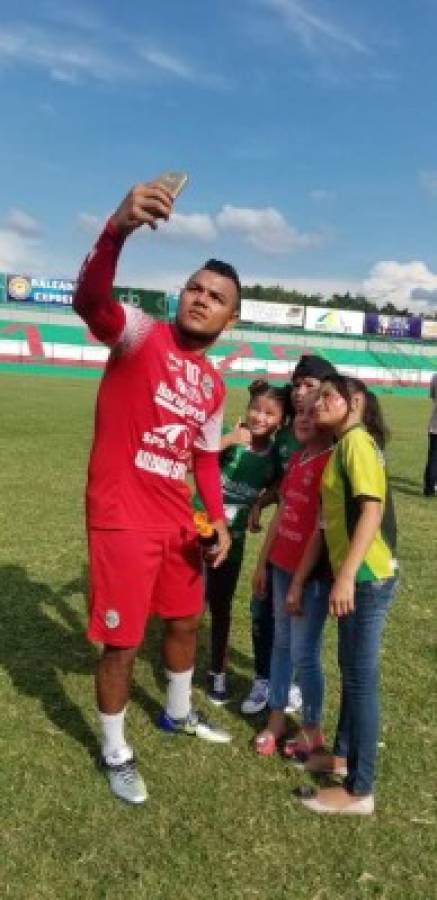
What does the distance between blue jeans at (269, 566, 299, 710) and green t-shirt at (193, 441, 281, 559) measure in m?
0.55

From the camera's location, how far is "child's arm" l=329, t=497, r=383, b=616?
3.26 m

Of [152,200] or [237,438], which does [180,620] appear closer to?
[237,438]

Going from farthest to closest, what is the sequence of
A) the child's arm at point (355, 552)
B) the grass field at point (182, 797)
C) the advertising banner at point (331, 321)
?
1. the advertising banner at point (331, 321)
2. the child's arm at point (355, 552)
3. the grass field at point (182, 797)

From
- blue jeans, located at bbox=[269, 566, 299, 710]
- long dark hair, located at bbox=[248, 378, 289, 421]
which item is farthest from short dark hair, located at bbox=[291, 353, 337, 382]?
blue jeans, located at bbox=[269, 566, 299, 710]

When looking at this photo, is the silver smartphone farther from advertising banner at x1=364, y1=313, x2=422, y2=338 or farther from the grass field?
advertising banner at x1=364, y1=313, x2=422, y2=338

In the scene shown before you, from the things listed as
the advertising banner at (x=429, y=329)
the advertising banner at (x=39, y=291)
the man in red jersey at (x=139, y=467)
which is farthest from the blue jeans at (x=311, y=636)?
the advertising banner at (x=429, y=329)

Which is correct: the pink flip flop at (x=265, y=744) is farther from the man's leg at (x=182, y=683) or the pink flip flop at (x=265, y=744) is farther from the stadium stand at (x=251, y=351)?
the stadium stand at (x=251, y=351)

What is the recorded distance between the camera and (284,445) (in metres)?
4.55

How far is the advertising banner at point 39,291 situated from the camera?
59906 mm

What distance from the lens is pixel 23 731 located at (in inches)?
167

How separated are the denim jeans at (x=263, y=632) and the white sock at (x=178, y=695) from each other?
57 centimetres

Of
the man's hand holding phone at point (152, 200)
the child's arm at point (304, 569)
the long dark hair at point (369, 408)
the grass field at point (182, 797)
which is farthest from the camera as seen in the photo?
the child's arm at point (304, 569)

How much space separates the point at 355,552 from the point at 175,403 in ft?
3.32

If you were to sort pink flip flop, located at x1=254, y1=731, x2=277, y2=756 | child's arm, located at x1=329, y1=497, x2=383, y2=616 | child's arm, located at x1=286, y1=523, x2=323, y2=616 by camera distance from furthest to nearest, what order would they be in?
1. pink flip flop, located at x1=254, y1=731, x2=277, y2=756
2. child's arm, located at x1=286, y1=523, x2=323, y2=616
3. child's arm, located at x1=329, y1=497, x2=383, y2=616
